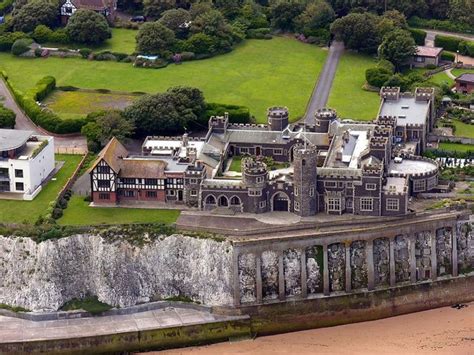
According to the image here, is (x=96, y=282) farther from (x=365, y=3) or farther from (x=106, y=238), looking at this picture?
(x=365, y=3)

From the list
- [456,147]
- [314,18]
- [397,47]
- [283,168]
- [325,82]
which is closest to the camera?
[283,168]

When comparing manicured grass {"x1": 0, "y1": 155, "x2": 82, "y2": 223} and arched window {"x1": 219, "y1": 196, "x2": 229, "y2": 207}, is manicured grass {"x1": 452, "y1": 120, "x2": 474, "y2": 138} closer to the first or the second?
arched window {"x1": 219, "y1": 196, "x2": 229, "y2": 207}

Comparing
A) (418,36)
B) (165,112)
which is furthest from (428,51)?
(165,112)

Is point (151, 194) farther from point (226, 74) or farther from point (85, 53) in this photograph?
point (85, 53)

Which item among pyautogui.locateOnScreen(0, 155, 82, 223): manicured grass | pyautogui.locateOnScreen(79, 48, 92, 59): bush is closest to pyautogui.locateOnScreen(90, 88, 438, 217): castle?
pyautogui.locateOnScreen(0, 155, 82, 223): manicured grass

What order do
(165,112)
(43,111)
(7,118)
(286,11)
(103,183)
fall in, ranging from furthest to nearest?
(286,11)
(43,111)
(7,118)
(165,112)
(103,183)

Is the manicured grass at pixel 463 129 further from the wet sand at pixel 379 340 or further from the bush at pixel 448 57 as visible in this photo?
the wet sand at pixel 379 340
